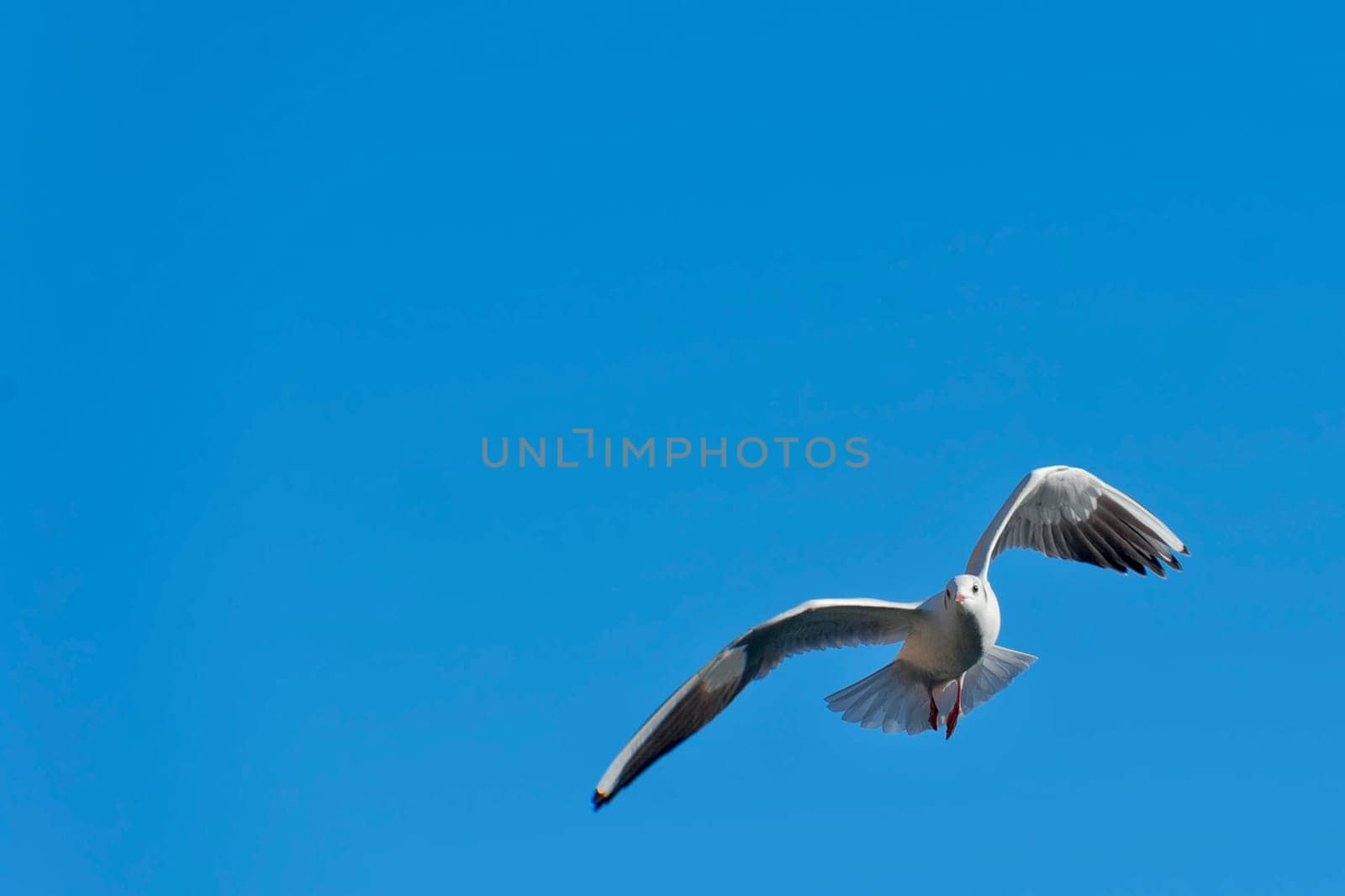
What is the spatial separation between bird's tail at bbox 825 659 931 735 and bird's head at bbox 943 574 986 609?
91cm

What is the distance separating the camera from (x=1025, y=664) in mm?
10719

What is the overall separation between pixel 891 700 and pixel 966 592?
1329 mm

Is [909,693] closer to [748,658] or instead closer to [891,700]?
[891,700]

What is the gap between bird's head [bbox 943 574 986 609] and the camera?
9.55m

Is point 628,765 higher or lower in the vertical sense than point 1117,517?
lower

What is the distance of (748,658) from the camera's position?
379 inches

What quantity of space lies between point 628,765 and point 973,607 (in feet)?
7.79

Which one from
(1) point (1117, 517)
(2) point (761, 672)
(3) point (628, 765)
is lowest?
(3) point (628, 765)

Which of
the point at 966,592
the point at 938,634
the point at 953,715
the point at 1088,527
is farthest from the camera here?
the point at 1088,527

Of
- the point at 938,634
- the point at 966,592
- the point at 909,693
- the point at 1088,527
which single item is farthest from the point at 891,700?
the point at 1088,527

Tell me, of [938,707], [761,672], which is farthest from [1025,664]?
[761,672]

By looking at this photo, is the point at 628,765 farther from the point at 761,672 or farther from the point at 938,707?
the point at 938,707

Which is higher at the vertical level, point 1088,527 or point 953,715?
point 1088,527

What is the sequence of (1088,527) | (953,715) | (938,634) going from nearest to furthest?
(938,634) < (953,715) < (1088,527)
